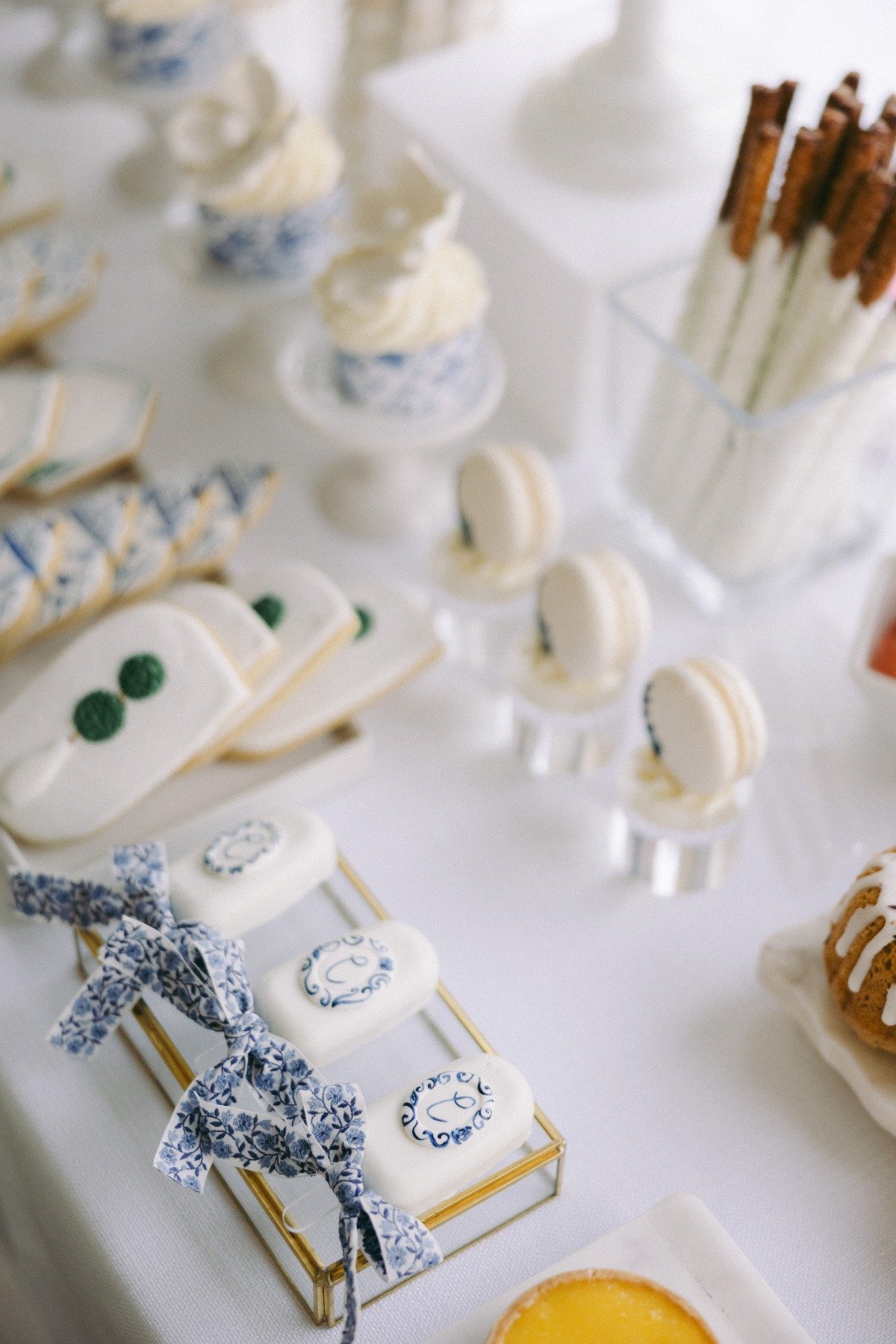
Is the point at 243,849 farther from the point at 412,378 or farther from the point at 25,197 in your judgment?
the point at 25,197

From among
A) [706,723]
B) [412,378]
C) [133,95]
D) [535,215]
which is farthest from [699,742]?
[133,95]

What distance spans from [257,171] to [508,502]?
1.08ft

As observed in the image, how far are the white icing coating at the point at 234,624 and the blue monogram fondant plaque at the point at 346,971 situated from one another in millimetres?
207

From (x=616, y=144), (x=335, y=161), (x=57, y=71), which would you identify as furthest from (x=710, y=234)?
(x=57, y=71)

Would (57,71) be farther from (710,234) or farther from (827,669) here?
(827,669)

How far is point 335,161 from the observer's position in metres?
1.03

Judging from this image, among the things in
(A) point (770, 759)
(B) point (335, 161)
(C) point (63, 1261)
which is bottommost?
(C) point (63, 1261)

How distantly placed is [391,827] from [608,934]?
15 cm

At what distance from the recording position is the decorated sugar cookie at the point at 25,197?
3.91 feet

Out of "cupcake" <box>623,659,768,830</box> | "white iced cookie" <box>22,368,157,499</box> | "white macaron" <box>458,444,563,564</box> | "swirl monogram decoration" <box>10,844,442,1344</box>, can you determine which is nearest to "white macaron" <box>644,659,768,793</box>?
"cupcake" <box>623,659,768,830</box>

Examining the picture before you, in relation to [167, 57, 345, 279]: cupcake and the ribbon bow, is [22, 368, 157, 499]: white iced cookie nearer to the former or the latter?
[167, 57, 345, 279]: cupcake

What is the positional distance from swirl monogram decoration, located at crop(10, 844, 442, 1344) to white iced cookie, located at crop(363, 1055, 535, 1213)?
0.05 ft

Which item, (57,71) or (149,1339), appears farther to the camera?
(57,71)

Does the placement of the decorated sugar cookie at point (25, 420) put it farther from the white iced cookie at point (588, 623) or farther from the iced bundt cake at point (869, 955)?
the iced bundt cake at point (869, 955)
